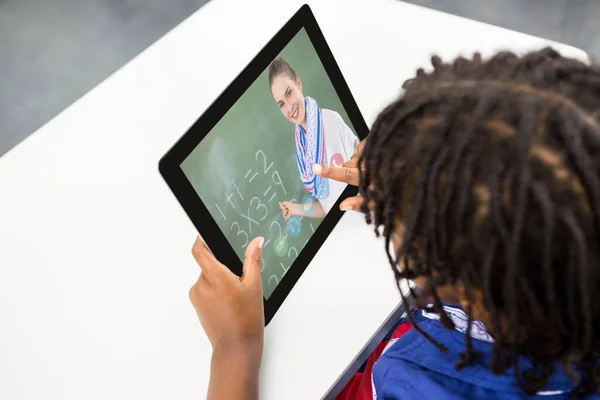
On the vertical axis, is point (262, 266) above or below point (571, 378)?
above

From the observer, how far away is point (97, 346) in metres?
0.72

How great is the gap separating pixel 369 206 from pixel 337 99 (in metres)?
0.29

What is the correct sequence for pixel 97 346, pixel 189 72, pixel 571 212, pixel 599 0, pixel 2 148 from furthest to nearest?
pixel 599 0 < pixel 2 148 < pixel 189 72 < pixel 97 346 < pixel 571 212

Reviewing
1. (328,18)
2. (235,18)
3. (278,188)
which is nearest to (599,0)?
(328,18)

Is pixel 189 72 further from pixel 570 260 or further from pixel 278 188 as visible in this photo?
pixel 570 260

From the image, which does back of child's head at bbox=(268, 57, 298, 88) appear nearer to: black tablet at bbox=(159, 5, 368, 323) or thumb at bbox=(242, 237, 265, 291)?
black tablet at bbox=(159, 5, 368, 323)

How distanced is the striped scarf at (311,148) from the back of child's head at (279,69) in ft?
0.14

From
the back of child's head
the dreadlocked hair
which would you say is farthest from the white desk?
the dreadlocked hair

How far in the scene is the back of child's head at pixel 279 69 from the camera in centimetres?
72

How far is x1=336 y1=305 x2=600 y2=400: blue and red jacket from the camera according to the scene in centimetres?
55

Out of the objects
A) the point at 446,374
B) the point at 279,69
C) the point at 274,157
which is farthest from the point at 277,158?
the point at 446,374

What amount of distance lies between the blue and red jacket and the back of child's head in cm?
33

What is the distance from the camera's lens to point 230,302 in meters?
0.69

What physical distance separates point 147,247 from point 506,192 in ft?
1.67
